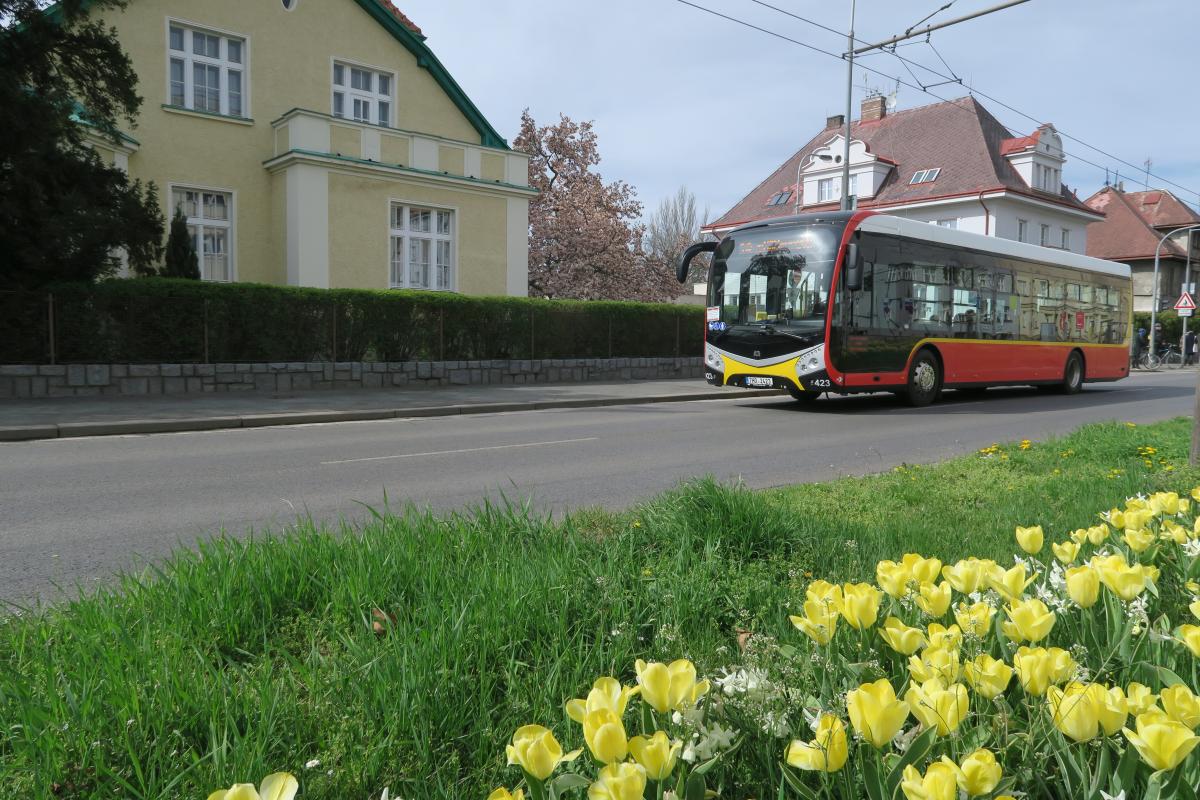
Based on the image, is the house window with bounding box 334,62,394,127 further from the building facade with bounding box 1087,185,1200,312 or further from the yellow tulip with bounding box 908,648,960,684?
the building facade with bounding box 1087,185,1200,312

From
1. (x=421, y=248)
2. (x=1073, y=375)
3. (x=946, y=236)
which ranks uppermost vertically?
(x=421, y=248)

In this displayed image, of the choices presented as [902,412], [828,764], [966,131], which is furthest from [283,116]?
[966,131]

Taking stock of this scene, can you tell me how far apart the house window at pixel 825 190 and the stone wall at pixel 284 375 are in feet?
91.5

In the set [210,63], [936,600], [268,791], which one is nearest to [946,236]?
[936,600]

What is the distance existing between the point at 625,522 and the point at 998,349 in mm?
15767

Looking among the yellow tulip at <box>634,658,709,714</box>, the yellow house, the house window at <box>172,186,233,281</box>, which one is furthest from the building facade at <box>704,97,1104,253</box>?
the yellow tulip at <box>634,658,709,714</box>

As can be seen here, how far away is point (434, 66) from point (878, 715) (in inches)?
1061

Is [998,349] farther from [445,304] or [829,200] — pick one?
[829,200]

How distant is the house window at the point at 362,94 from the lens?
24517mm

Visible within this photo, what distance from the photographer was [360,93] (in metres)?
24.9

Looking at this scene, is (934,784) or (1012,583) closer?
(934,784)

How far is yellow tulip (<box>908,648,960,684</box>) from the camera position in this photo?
1.61 m

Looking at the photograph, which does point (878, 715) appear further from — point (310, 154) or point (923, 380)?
point (310, 154)

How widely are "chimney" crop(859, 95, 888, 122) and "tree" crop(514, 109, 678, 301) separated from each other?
18.1 metres
